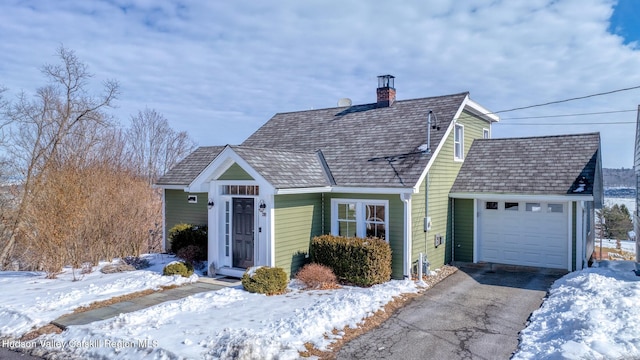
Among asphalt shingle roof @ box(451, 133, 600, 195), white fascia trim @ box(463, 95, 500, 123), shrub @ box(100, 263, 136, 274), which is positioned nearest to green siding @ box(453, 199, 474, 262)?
asphalt shingle roof @ box(451, 133, 600, 195)

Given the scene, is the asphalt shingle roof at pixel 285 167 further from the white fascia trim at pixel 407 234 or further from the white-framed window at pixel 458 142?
the white-framed window at pixel 458 142

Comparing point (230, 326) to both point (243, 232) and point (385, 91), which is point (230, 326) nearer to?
A: point (243, 232)

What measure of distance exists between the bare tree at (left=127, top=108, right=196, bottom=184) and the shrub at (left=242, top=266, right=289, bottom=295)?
93.3 ft

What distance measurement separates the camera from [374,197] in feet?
40.4

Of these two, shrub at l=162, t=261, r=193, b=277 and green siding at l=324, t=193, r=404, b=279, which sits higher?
green siding at l=324, t=193, r=404, b=279

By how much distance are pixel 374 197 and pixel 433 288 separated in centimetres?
295

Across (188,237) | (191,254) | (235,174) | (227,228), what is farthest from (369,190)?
(188,237)

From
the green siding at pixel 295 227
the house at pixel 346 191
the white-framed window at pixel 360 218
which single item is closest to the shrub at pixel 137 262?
the house at pixel 346 191

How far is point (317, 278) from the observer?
36.1 ft

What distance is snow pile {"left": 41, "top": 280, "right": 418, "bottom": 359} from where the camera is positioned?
682 cm

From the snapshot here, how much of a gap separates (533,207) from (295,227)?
7.52 metres

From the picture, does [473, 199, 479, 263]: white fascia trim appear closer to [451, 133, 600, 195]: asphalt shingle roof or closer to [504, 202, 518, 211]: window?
[451, 133, 600, 195]: asphalt shingle roof

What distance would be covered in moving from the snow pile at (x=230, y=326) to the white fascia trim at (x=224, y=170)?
113 inches

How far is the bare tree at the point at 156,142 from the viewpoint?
3734 centimetres
